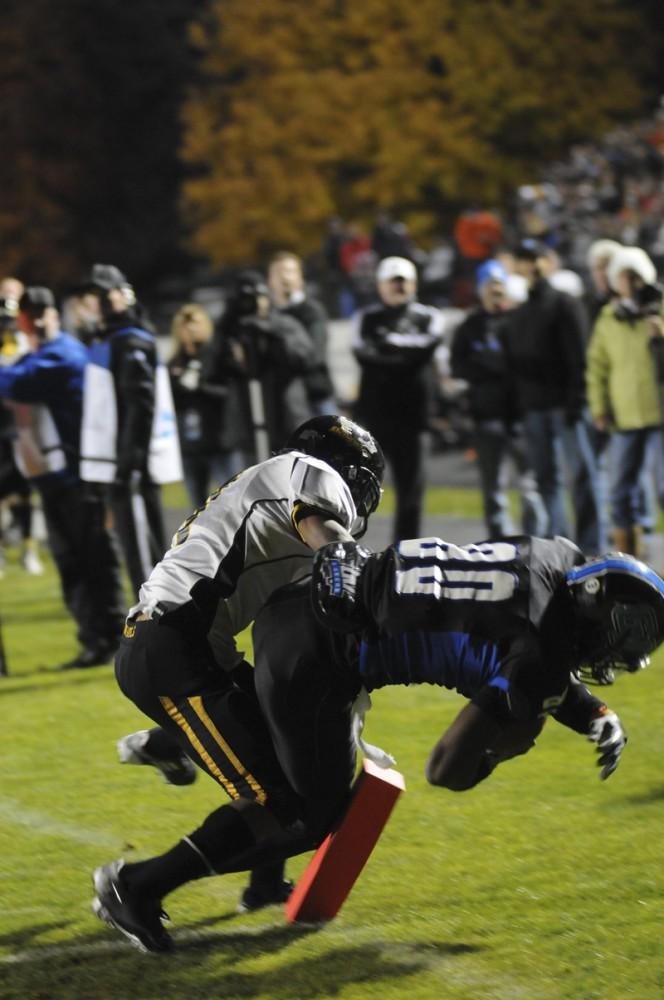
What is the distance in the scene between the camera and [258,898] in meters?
5.77

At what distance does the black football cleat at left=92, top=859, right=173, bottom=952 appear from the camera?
5.29 metres

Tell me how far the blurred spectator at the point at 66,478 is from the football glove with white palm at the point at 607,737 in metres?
5.12

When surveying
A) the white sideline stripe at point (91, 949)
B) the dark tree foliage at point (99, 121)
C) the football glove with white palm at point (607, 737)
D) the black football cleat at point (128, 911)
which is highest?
the dark tree foliage at point (99, 121)

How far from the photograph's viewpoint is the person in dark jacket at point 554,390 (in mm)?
11469

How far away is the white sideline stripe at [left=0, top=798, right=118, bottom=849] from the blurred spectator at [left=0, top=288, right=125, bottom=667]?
2.90 meters

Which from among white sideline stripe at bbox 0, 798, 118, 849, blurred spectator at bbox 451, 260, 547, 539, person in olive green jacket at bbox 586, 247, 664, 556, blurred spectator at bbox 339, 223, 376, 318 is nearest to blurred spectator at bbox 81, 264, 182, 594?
white sideline stripe at bbox 0, 798, 118, 849

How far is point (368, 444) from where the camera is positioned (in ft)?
17.9

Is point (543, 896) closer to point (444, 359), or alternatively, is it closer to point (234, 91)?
point (444, 359)

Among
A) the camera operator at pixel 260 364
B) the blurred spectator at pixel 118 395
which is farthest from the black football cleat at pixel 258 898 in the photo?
the camera operator at pixel 260 364

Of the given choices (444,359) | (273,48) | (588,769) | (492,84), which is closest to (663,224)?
(444,359)

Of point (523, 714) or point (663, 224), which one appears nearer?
point (523, 714)

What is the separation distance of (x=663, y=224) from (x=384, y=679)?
758 inches

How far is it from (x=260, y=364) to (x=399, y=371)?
3.00 ft

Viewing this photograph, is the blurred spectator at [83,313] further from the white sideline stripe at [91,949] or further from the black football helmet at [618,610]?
the black football helmet at [618,610]
